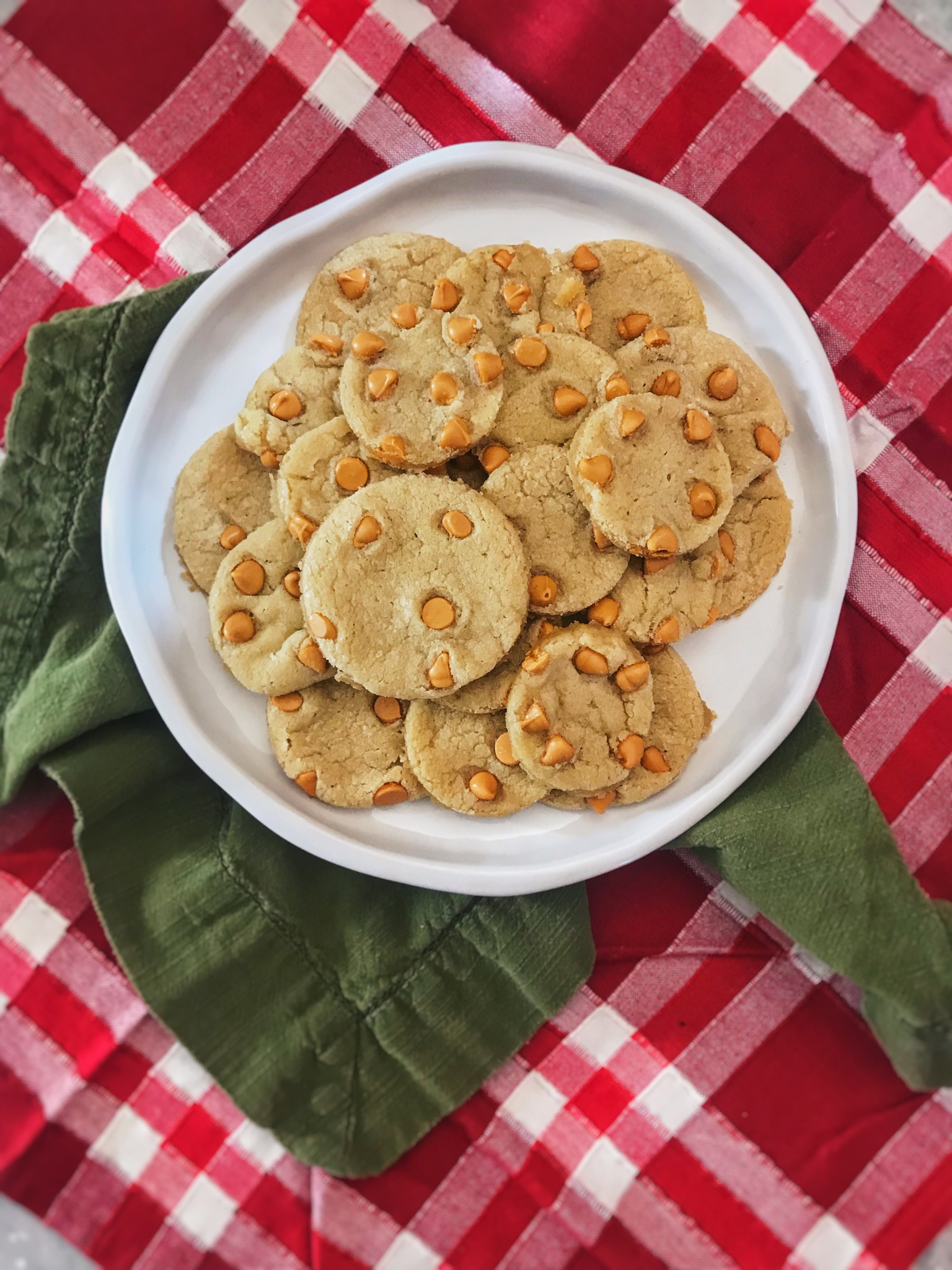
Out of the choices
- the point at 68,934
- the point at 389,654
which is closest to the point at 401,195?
the point at 389,654

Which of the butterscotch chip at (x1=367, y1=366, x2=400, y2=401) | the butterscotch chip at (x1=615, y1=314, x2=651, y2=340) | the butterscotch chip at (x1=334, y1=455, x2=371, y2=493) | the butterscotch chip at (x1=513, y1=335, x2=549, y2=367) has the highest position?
the butterscotch chip at (x1=615, y1=314, x2=651, y2=340)

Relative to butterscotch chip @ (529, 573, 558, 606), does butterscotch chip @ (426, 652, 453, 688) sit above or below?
below

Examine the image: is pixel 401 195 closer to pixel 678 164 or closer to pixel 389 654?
pixel 678 164

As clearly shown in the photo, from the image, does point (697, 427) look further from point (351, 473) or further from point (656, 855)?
point (656, 855)

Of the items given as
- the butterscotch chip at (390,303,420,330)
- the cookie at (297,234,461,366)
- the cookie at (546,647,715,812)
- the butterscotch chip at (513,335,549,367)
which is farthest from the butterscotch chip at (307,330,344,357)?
the cookie at (546,647,715,812)

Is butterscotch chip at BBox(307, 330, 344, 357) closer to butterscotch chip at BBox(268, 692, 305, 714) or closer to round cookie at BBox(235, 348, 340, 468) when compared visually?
round cookie at BBox(235, 348, 340, 468)

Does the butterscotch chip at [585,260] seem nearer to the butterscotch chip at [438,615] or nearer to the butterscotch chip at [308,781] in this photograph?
the butterscotch chip at [438,615]

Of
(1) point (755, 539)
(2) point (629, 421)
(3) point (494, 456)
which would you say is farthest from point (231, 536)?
(1) point (755, 539)

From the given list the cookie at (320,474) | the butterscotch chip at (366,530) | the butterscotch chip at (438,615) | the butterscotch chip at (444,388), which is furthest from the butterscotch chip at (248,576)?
the butterscotch chip at (444,388)
